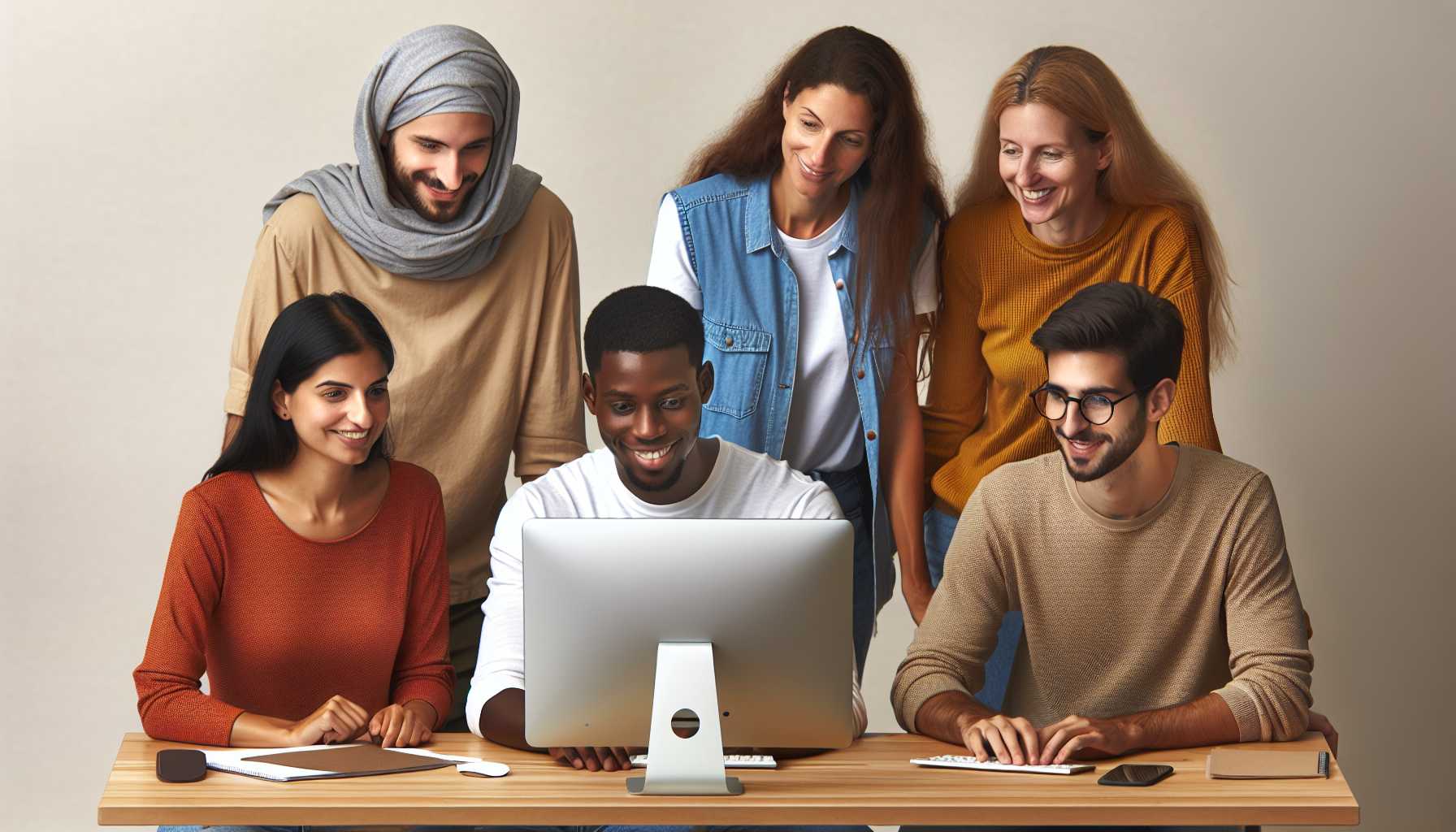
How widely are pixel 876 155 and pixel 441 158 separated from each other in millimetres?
807

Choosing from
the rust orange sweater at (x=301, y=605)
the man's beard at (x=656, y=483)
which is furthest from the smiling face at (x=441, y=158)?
the man's beard at (x=656, y=483)

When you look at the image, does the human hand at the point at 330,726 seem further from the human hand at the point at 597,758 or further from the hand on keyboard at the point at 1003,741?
the hand on keyboard at the point at 1003,741

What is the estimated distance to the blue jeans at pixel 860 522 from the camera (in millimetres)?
3338

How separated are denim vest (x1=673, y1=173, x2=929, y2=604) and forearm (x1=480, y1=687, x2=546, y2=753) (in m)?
0.87

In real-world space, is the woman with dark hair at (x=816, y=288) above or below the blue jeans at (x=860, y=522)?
above

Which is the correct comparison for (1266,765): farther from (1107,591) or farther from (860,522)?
(860,522)

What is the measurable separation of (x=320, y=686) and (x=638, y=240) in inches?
92.4

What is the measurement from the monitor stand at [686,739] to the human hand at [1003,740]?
43 centimetres

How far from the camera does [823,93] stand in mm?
3031

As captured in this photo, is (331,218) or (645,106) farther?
(645,106)

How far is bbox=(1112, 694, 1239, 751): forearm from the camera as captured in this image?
252cm

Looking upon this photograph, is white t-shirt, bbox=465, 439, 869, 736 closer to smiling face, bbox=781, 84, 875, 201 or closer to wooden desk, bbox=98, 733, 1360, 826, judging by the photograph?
wooden desk, bbox=98, 733, 1360, 826

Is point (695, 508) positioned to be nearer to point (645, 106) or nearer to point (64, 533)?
point (645, 106)

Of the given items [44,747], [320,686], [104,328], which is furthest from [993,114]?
[44,747]
